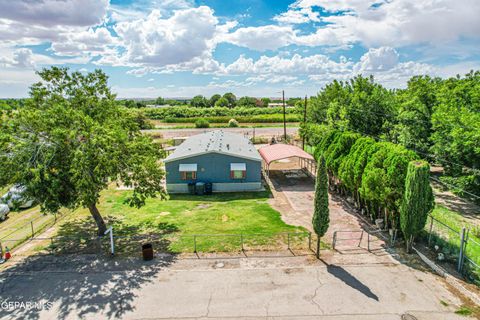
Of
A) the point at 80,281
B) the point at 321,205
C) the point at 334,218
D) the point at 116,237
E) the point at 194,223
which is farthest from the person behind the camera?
the point at 334,218

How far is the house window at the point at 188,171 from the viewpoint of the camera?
23156 mm

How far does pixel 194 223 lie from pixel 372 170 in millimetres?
10245

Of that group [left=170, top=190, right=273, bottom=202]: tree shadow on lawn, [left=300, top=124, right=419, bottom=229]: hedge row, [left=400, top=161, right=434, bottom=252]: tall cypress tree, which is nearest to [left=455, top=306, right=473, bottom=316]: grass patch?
[left=400, top=161, right=434, bottom=252]: tall cypress tree

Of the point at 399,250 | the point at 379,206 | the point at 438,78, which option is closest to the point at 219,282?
the point at 399,250

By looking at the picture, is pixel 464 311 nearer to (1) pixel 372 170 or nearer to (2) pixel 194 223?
(1) pixel 372 170

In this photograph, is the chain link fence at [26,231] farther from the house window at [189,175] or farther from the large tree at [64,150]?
the house window at [189,175]

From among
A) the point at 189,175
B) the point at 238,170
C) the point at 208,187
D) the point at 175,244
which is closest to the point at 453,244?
the point at 175,244

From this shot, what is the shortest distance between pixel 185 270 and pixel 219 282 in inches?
68.9

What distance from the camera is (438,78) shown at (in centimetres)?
3450

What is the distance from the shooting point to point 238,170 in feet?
76.9

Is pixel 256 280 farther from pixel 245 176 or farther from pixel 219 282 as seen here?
pixel 245 176

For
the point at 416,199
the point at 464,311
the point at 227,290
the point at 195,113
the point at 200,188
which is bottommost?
the point at 464,311

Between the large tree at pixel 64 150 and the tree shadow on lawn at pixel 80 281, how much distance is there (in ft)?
7.76

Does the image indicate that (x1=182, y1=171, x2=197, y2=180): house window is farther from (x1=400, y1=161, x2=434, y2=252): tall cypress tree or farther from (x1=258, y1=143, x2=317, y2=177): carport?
(x1=400, y1=161, x2=434, y2=252): tall cypress tree
